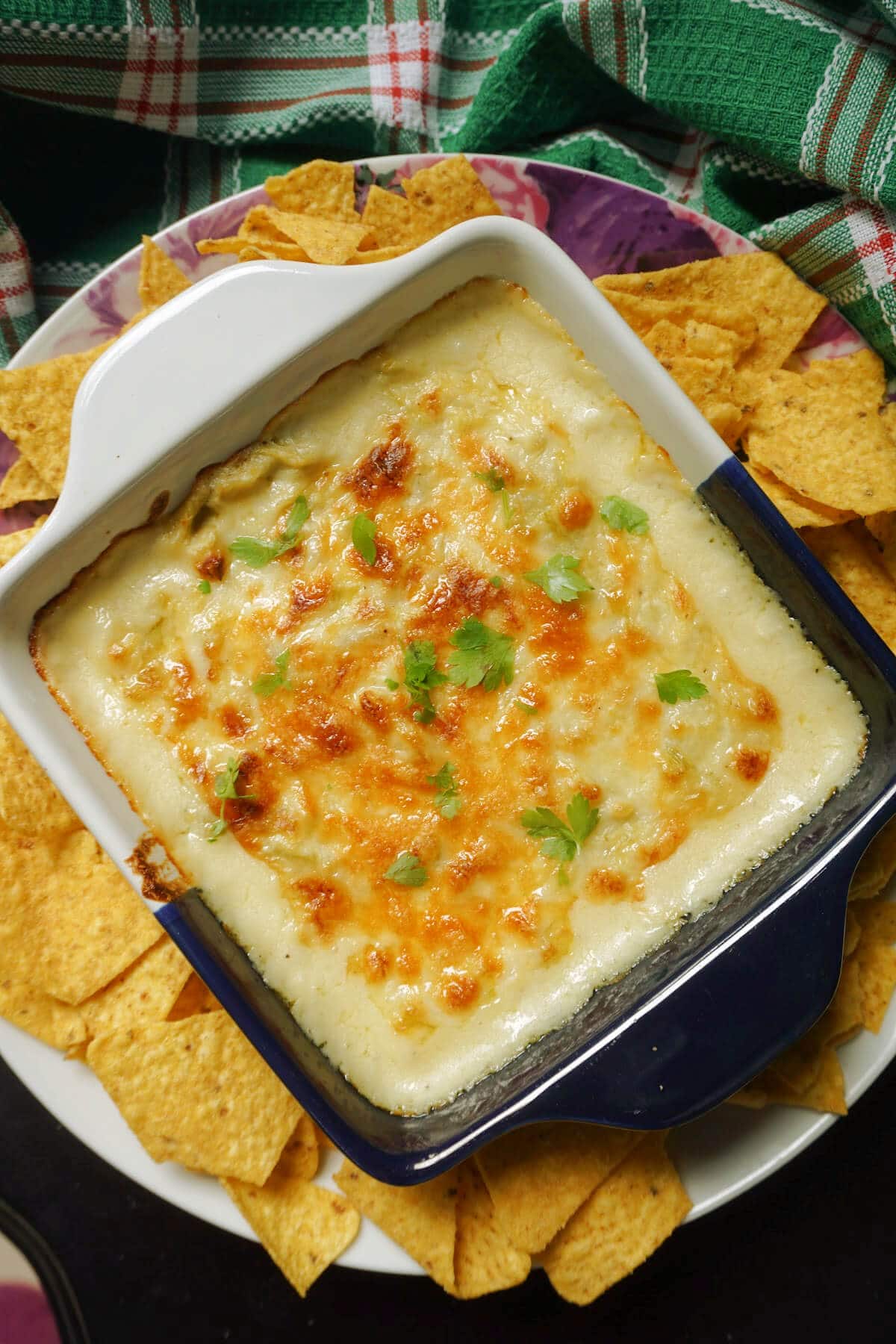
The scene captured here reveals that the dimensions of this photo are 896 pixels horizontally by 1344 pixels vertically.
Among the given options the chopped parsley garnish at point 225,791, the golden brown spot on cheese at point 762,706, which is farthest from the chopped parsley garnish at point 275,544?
the golden brown spot on cheese at point 762,706

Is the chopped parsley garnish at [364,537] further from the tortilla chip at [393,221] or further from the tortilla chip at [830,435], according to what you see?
the tortilla chip at [830,435]

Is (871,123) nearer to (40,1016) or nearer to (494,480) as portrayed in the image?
(494,480)

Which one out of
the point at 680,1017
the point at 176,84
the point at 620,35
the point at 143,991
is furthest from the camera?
the point at 176,84

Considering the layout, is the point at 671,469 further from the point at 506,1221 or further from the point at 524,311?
the point at 506,1221

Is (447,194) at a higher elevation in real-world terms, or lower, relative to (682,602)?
higher

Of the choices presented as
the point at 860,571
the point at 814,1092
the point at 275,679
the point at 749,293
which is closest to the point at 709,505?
the point at 860,571

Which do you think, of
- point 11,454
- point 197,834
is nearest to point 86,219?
point 11,454

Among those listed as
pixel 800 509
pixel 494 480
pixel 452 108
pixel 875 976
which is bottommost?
pixel 875 976

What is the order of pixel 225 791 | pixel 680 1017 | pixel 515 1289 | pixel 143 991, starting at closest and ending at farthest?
pixel 680 1017, pixel 225 791, pixel 143 991, pixel 515 1289
